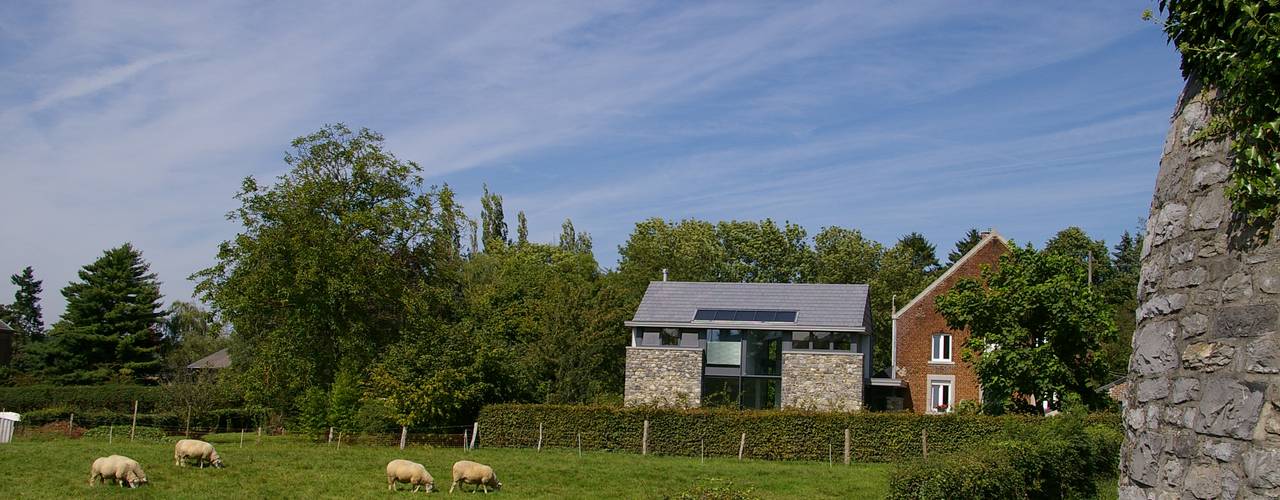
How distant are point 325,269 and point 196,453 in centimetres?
1793

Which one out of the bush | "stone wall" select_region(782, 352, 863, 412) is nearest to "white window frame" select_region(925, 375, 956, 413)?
"stone wall" select_region(782, 352, 863, 412)

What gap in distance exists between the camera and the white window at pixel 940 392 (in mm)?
43656

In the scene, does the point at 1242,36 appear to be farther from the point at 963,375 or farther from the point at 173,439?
the point at 963,375

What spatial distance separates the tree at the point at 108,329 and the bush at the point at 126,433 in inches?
1067

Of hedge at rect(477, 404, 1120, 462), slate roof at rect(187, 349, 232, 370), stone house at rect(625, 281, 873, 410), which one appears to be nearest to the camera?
hedge at rect(477, 404, 1120, 462)

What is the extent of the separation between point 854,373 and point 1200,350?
35446 millimetres

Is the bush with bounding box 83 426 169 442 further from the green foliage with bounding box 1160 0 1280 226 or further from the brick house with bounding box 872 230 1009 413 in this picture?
the green foliage with bounding box 1160 0 1280 226

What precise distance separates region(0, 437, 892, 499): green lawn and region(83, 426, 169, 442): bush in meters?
2.47

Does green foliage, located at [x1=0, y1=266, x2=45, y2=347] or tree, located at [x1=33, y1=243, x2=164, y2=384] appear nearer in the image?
tree, located at [x1=33, y1=243, x2=164, y2=384]

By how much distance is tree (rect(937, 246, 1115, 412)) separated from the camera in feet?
98.2

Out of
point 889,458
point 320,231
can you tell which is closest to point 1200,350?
point 889,458

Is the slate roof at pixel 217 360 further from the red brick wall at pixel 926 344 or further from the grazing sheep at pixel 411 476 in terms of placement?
the grazing sheep at pixel 411 476

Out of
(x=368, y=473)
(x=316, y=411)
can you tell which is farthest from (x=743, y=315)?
(x=368, y=473)

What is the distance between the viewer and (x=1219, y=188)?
5.63 m
